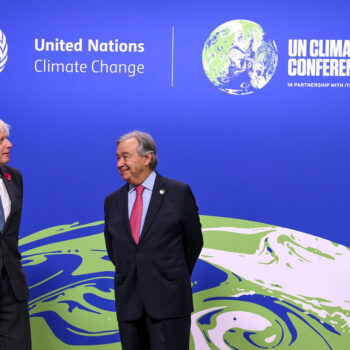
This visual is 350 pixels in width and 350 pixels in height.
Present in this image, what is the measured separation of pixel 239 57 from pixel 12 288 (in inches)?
78.8

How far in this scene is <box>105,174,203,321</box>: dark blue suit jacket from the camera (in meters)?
2.73

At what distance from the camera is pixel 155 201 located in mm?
2805

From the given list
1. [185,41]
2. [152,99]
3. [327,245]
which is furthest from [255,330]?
[185,41]

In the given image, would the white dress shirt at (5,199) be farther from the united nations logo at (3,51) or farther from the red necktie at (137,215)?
the united nations logo at (3,51)

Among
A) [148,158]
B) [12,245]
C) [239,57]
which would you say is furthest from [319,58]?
[12,245]

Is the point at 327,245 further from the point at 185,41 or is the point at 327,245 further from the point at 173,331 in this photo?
the point at 185,41

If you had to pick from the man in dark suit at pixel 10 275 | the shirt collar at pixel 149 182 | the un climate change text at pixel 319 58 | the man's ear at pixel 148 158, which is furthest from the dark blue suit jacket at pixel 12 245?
the un climate change text at pixel 319 58

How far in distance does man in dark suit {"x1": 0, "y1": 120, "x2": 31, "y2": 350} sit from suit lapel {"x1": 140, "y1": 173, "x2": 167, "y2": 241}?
694mm

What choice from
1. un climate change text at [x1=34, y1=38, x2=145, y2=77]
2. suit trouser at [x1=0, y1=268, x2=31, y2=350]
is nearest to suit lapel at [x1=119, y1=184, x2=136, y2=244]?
suit trouser at [x1=0, y1=268, x2=31, y2=350]

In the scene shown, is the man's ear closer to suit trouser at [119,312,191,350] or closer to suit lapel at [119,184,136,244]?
suit lapel at [119,184,136,244]

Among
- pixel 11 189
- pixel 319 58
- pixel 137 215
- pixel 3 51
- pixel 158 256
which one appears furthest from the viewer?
pixel 3 51

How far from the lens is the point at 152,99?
371 cm

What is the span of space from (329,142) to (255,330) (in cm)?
132

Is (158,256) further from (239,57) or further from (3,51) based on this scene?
(3,51)
